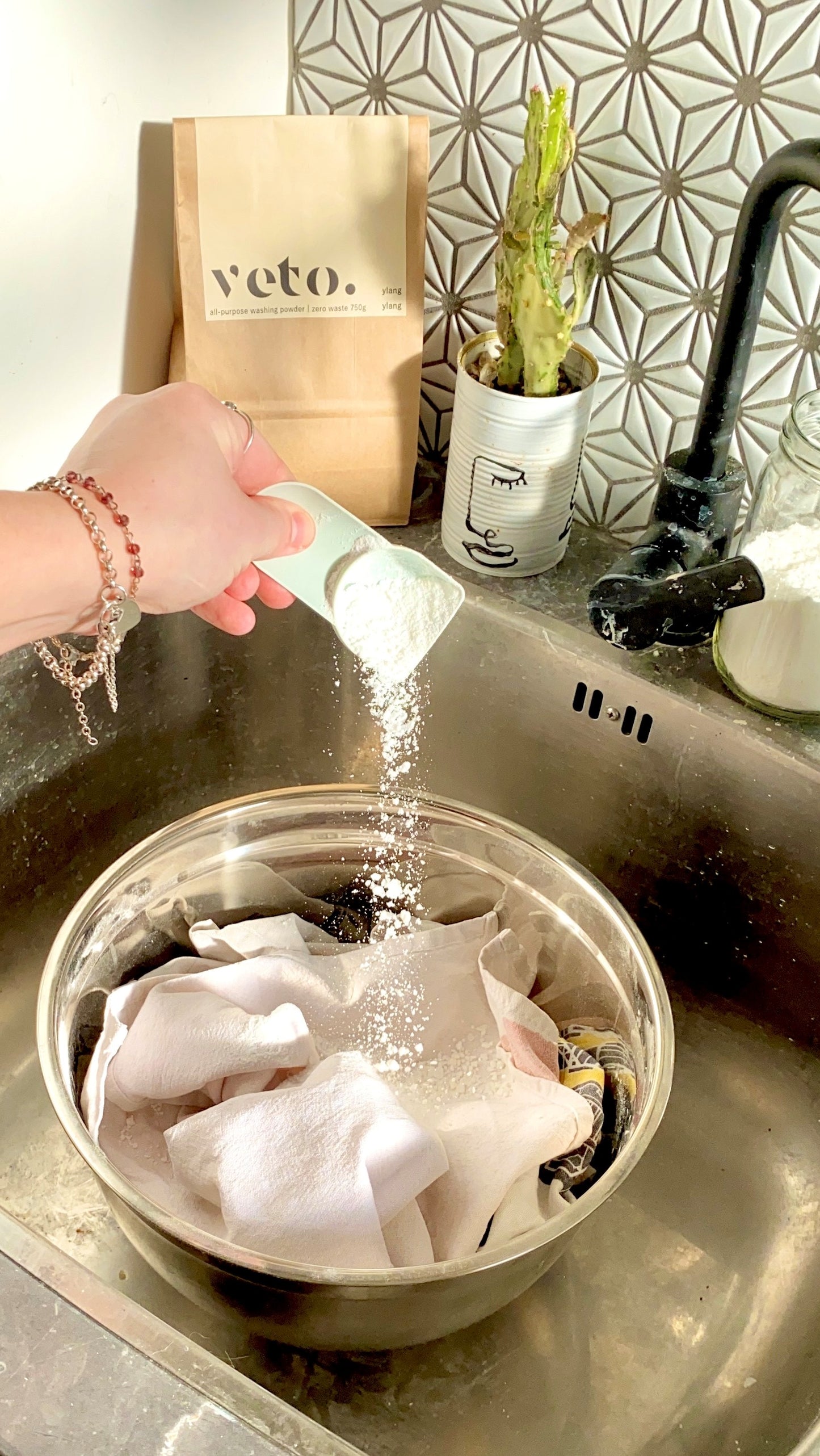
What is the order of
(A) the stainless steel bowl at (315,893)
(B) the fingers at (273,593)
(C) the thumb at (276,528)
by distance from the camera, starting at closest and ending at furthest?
1. (A) the stainless steel bowl at (315,893)
2. (C) the thumb at (276,528)
3. (B) the fingers at (273,593)

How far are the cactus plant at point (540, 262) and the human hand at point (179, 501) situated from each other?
0.19m

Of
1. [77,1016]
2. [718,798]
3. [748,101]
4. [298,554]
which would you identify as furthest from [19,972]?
[748,101]

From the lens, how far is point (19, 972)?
2.60 ft

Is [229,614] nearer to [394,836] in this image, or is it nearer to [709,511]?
[394,836]

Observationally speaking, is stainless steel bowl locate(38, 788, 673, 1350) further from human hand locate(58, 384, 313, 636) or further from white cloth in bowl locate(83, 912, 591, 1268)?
human hand locate(58, 384, 313, 636)

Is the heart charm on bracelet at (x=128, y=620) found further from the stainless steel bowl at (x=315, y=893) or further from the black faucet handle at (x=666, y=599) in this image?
the black faucet handle at (x=666, y=599)

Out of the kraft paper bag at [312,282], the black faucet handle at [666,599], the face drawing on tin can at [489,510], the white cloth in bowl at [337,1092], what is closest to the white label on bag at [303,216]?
the kraft paper bag at [312,282]

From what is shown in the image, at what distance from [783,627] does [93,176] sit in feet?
1.66

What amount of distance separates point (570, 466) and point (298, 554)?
21cm

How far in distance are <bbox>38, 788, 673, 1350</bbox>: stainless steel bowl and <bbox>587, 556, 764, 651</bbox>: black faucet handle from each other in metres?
0.14

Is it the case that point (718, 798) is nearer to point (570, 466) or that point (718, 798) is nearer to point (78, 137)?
point (570, 466)

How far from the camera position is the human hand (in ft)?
1.76

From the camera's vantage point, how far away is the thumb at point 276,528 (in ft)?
1.95

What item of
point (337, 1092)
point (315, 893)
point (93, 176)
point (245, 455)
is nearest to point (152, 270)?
point (93, 176)
